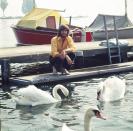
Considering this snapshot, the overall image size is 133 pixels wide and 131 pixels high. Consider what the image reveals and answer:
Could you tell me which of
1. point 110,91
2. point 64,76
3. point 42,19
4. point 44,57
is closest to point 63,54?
point 64,76

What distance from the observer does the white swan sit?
40.6ft

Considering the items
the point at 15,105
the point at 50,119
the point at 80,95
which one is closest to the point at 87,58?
the point at 80,95

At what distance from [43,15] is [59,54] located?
1525 centimetres

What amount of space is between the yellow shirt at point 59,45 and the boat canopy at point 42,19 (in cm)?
1478

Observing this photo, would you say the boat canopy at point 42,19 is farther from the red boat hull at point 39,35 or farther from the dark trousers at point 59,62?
the dark trousers at point 59,62

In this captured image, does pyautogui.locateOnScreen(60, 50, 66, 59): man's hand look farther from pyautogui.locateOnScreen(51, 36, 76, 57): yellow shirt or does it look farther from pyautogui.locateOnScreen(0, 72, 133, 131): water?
pyautogui.locateOnScreen(0, 72, 133, 131): water

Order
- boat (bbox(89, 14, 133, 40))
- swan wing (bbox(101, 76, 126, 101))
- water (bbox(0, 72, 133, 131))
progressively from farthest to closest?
1. boat (bbox(89, 14, 133, 40))
2. swan wing (bbox(101, 76, 126, 101))
3. water (bbox(0, 72, 133, 131))

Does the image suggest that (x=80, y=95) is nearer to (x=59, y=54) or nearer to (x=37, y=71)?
(x=59, y=54)

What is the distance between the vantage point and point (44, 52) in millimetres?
18312

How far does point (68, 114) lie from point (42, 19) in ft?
63.6

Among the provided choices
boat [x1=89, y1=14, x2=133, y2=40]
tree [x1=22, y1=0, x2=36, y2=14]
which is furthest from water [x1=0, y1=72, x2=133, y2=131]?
tree [x1=22, y1=0, x2=36, y2=14]

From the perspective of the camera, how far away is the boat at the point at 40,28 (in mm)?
28312

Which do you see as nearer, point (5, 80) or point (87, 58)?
point (5, 80)

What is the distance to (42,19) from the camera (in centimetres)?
2992
